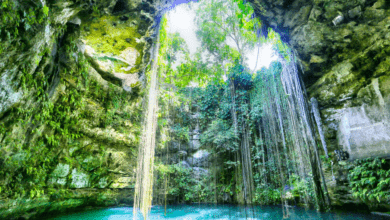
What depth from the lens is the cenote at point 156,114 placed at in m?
3.71

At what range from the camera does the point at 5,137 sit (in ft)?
10.9

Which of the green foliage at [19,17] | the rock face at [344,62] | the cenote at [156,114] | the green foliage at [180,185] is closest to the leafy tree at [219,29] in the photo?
the cenote at [156,114]

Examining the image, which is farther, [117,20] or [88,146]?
[88,146]

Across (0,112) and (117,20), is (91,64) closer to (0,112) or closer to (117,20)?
(117,20)

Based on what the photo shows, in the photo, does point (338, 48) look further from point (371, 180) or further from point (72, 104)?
point (72, 104)

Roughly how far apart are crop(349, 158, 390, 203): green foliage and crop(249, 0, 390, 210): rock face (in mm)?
322

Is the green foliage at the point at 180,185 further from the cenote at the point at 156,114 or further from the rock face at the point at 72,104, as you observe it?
the rock face at the point at 72,104

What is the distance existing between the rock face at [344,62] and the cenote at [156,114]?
0.04 metres

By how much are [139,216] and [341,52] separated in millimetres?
9501

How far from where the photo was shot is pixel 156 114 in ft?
25.7

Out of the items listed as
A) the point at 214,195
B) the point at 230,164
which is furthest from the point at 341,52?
the point at 214,195

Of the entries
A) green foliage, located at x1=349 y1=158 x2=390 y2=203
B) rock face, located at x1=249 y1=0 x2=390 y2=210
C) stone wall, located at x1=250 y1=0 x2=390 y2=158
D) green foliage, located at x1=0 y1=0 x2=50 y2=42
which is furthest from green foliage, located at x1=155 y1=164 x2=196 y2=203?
green foliage, located at x1=0 y1=0 x2=50 y2=42

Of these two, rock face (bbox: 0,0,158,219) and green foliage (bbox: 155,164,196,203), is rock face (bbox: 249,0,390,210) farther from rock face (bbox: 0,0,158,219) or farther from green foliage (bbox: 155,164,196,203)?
green foliage (bbox: 155,164,196,203)

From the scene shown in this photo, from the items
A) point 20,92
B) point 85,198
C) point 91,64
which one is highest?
point 91,64
